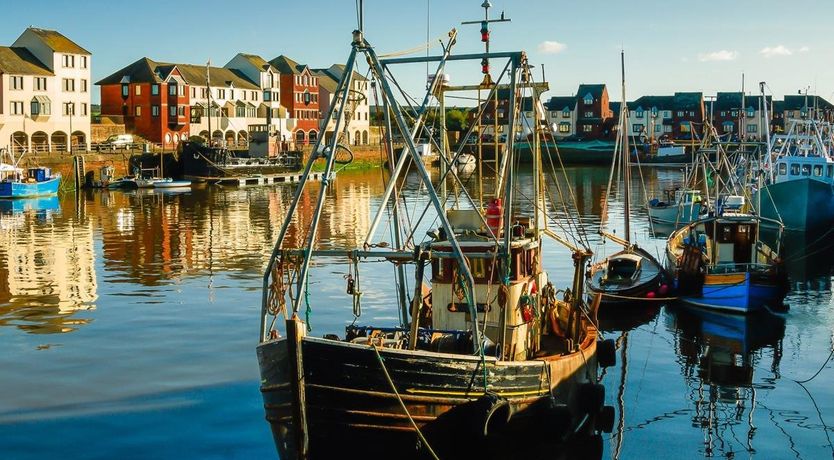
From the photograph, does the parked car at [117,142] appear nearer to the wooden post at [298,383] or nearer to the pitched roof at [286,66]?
the pitched roof at [286,66]

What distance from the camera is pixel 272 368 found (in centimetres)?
1900

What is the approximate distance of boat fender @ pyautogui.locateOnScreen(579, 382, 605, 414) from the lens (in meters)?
23.5

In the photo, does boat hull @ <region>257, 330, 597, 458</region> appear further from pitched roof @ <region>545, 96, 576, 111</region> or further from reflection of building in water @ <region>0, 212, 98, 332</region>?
pitched roof @ <region>545, 96, 576, 111</region>

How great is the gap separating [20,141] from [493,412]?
346 feet

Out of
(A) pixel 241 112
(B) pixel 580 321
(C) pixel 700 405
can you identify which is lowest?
(C) pixel 700 405

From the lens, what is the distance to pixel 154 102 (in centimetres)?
13125

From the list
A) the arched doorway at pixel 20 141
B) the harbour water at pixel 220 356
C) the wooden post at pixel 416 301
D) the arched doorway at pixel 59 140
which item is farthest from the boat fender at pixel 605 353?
the arched doorway at pixel 59 140

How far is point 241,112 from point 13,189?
58937 mm

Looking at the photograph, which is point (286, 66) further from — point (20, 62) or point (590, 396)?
point (590, 396)

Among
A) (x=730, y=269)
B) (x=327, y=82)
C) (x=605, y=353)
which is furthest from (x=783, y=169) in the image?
(x=327, y=82)

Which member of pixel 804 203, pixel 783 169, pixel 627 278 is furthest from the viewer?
pixel 783 169

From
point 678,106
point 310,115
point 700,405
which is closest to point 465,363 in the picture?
point 700,405

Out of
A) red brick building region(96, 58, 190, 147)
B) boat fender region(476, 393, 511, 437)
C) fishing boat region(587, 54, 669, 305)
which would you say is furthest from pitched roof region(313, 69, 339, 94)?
boat fender region(476, 393, 511, 437)

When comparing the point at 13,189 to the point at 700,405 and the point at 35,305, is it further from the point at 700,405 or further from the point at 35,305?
the point at 700,405
